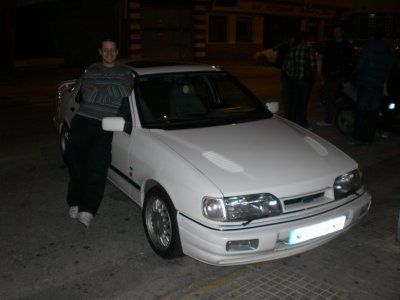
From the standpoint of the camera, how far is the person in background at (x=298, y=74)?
8461 mm

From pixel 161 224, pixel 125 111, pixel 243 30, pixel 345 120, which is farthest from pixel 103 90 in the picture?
pixel 243 30

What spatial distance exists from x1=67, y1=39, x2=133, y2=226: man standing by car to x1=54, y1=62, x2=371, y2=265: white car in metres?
0.18

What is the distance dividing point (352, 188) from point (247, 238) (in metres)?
1.19

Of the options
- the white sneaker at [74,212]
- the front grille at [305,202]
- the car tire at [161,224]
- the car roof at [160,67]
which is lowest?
the white sneaker at [74,212]

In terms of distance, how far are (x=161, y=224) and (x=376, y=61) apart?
4.94 m

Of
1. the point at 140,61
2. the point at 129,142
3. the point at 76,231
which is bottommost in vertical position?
the point at 76,231

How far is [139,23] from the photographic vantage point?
26625 millimetres

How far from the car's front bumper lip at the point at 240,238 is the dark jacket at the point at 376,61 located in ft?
14.4

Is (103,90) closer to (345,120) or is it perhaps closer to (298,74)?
(298,74)

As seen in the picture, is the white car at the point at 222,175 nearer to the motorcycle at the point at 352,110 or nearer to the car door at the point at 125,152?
the car door at the point at 125,152

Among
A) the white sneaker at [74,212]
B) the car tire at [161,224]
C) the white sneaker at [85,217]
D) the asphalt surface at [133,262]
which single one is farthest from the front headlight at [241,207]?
the white sneaker at [74,212]

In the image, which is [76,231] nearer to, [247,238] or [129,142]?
[129,142]

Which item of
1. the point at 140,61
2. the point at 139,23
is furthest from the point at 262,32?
the point at 140,61

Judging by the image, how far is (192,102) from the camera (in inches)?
198
